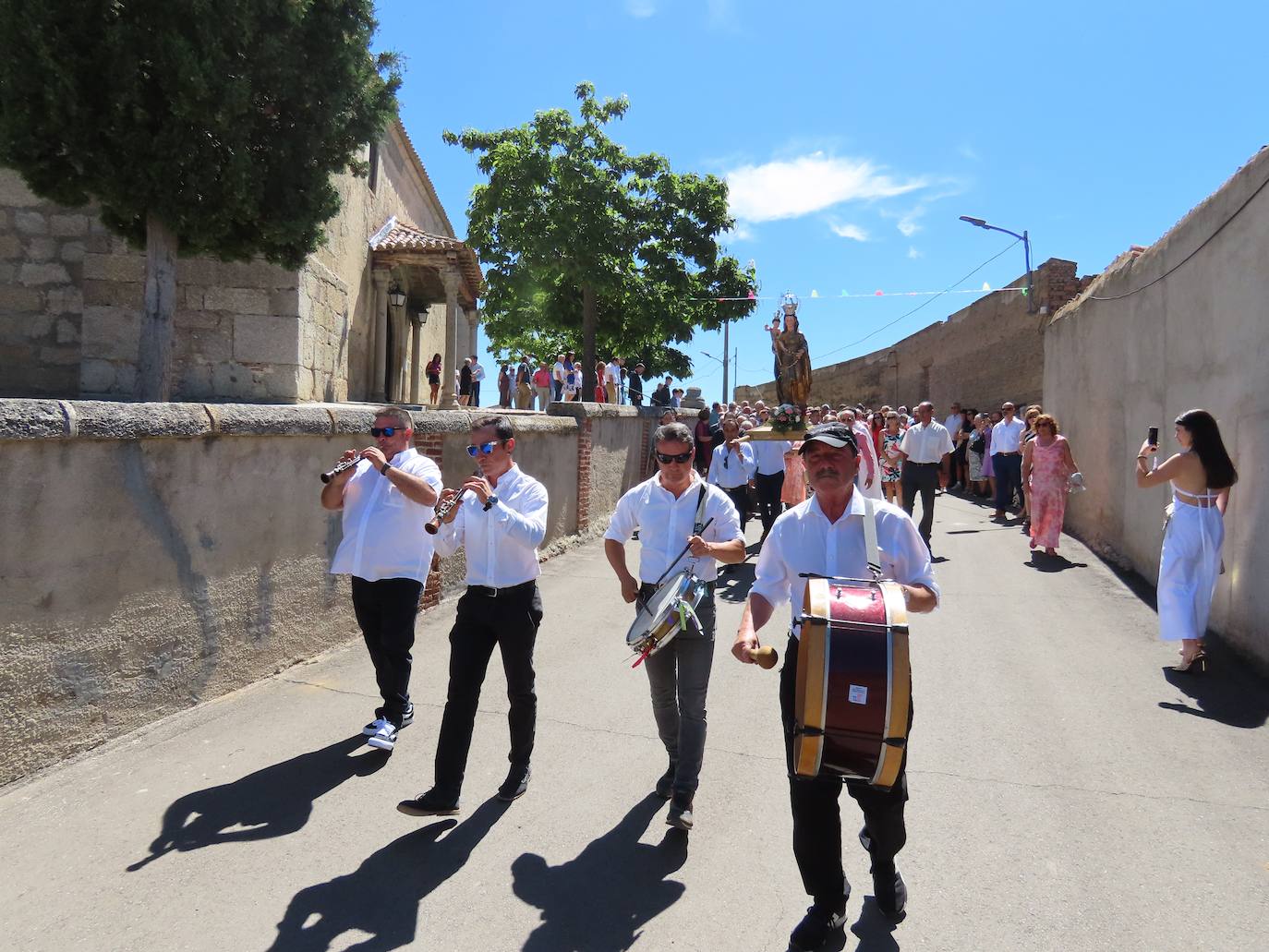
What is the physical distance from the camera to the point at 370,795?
403cm

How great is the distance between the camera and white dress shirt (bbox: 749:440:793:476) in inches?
424

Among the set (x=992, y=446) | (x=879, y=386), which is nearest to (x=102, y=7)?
(x=992, y=446)

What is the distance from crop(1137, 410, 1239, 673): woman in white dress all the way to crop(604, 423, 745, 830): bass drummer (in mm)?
3602

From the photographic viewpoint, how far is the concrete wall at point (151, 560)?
160 inches

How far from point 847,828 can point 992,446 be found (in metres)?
Result: 11.5

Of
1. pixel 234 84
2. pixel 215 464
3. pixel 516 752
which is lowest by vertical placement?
pixel 516 752

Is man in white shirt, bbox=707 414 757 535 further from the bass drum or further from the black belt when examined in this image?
the bass drum

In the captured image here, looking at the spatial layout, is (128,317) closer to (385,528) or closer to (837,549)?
(385,528)

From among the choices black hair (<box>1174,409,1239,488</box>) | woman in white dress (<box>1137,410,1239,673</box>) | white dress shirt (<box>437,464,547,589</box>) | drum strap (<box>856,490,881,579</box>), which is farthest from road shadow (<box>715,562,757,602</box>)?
drum strap (<box>856,490,881,579</box>)

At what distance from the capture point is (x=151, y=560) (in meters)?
4.75

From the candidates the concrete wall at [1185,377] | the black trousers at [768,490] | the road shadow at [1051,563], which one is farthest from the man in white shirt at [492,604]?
the road shadow at [1051,563]

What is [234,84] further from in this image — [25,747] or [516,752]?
[516,752]

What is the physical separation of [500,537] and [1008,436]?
460 inches

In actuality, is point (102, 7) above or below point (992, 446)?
above
